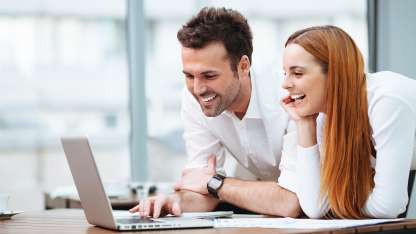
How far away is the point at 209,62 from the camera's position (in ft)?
10.1

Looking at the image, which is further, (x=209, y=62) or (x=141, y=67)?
(x=141, y=67)

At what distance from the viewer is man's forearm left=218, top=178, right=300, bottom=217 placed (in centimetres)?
271

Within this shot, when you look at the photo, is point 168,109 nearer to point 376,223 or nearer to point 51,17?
point 51,17

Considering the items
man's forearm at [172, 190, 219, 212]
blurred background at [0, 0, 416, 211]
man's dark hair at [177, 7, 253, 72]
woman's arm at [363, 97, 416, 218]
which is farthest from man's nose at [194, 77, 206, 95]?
blurred background at [0, 0, 416, 211]

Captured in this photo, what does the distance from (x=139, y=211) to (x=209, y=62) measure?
24.9 inches

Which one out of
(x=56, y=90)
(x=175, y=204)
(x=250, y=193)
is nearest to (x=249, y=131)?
(x=250, y=193)

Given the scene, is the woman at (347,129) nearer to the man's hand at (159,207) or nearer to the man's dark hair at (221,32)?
the man's hand at (159,207)

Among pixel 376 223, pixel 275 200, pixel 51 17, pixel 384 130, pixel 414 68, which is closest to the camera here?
pixel 376 223

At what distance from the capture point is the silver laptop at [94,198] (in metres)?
2.36

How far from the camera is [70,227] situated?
2.55 metres

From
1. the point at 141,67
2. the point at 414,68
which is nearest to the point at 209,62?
the point at 414,68

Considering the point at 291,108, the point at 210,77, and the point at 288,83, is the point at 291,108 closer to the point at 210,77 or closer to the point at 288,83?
the point at 288,83

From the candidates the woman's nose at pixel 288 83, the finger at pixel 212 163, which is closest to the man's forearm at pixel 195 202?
the finger at pixel 212 163

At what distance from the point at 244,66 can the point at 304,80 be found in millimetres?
666
